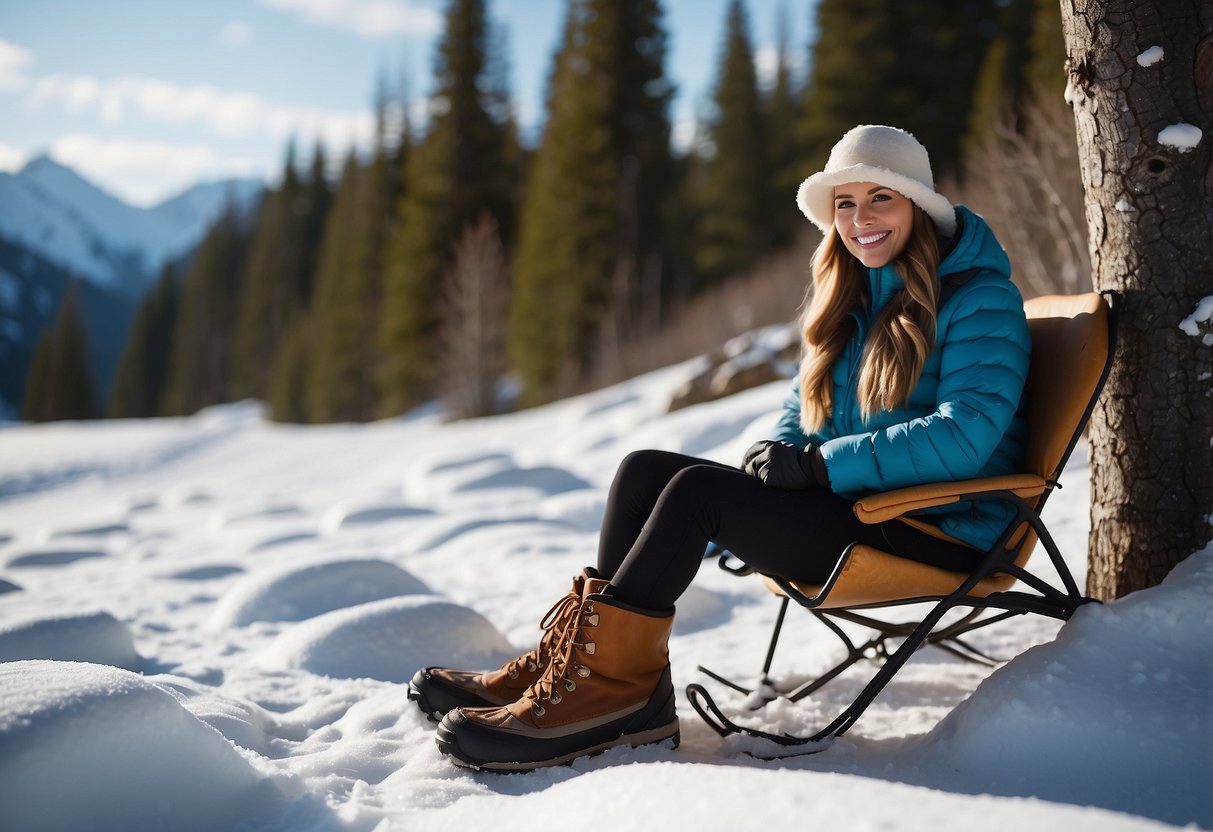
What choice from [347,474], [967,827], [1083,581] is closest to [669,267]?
[347,474]

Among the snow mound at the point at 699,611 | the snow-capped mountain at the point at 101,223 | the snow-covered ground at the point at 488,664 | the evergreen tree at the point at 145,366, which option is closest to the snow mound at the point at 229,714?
the snow-covered ground at the point at 488,664

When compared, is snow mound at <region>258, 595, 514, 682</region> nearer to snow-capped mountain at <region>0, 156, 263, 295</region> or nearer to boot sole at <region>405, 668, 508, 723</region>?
boot sole at <region>405, 668, 508, 723</region>

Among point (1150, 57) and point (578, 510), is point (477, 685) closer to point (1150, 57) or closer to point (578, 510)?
point (1150, 57)

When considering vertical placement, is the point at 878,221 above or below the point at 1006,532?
above

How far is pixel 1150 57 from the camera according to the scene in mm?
2297

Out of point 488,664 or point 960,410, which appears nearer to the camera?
point 960,410

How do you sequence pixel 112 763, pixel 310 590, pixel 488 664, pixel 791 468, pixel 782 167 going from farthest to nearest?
pixel 782 167 < pixel 310 590 < pixel 488 664 < pixel 791 468 < pixel 112 763

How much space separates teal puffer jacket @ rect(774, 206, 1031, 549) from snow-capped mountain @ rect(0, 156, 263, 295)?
13572 centimetres

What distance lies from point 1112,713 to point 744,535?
912mm

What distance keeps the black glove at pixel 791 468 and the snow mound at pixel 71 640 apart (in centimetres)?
233

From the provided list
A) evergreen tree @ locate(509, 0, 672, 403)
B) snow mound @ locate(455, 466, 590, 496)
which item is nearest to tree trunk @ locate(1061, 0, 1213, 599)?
snow mound @ locate(455, 466, 590, 496)

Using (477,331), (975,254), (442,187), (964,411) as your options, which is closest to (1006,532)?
(964,411)

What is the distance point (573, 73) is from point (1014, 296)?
2034 centimetres

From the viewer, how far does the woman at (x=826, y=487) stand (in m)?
2.18
